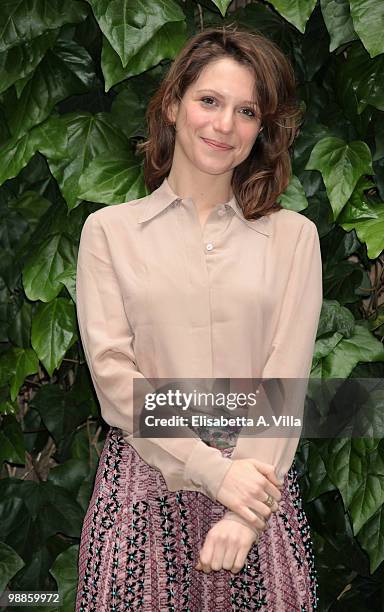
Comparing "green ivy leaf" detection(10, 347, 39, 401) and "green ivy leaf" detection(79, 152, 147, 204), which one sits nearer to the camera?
"green ivy leaf" detection(79, 152, 147, 204)

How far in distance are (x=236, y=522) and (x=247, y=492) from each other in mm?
40

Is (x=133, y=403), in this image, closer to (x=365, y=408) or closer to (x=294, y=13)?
(x=365, y=408)

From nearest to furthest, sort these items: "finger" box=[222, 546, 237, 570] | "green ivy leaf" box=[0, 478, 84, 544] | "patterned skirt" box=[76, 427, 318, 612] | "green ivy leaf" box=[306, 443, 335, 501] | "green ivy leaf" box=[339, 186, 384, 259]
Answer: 1. "finger" box=[222, 546, 237, 570]
2. "patterned skirt" box=[76, 427, 318, 612]
3. "green ivy leaf" box=[339, 186, 384, 259]
4. "green ivy leaf" box=[306, 443, 335, 501]
5. "green ivy leaf" box=[0, 478, 84, 544]

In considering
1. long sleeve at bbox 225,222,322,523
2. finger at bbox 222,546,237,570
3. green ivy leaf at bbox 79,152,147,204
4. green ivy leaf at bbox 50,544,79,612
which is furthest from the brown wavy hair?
green ivy leaf at bbox 50,544,79,612

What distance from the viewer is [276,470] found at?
4.12 ft

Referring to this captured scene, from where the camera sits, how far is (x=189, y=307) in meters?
1.29

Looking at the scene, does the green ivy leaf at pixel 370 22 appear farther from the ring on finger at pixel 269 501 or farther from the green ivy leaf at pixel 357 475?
the ring on finger at pixel 269 501

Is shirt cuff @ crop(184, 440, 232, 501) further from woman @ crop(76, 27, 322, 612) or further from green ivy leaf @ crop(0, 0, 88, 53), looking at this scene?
green ivy leaf @ crop(0, 0, 88, 53)

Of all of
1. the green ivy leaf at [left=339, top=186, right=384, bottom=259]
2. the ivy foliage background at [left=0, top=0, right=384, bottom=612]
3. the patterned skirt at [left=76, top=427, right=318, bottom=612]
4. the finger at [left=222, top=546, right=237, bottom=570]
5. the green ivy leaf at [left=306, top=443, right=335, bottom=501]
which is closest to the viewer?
the finger at [left=222, top=546, right=237, bottom=570]

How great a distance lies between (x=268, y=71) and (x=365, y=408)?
2.33 ft

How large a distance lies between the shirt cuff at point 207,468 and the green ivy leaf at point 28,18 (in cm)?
92

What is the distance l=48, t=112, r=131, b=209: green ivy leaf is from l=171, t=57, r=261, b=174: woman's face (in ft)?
1.66

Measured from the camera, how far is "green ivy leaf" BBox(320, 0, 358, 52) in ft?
5.64

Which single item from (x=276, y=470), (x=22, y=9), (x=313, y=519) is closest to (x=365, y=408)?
(x=313, y=519)
